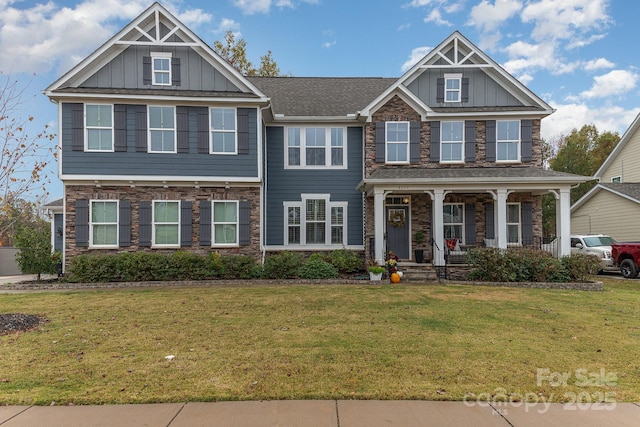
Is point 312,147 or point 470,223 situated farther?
point 312,147

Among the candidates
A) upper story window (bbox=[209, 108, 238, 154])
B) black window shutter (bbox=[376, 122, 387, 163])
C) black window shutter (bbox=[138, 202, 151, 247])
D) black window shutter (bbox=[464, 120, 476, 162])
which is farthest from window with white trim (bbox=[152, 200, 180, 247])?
black window shutter (bbox=[464, 120, 476, 162])

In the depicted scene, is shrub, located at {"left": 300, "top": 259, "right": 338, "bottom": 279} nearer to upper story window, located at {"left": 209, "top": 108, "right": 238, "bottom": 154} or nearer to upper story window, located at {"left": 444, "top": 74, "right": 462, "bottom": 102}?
upper story window, located at {"left": 209, "top": 108, "right": 238, "bottom": 154}

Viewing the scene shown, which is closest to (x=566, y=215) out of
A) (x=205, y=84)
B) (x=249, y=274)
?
(x=249, y=274)

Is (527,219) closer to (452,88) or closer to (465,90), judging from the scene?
(465,90)

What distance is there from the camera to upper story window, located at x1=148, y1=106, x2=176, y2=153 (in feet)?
44.0

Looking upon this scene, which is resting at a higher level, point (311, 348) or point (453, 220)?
point (453, 220)

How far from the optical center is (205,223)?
13.6 m

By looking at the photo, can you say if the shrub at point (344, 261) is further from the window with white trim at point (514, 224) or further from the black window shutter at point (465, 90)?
the black window shutter at point (465, 90)

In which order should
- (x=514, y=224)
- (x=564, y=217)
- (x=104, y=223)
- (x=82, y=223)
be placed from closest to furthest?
1. (x=82, y=223)
2. (x=104, y=223)
3. (x=564, y=217)
4. (x=514, y=224)

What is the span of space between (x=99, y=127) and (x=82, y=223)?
11.1 feet

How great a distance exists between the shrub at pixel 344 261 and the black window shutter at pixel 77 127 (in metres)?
9.48

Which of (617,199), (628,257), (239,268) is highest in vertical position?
(617,199)

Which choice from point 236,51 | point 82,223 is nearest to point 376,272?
point 82,223

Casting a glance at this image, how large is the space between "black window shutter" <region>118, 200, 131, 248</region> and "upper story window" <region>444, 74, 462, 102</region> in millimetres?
12779
